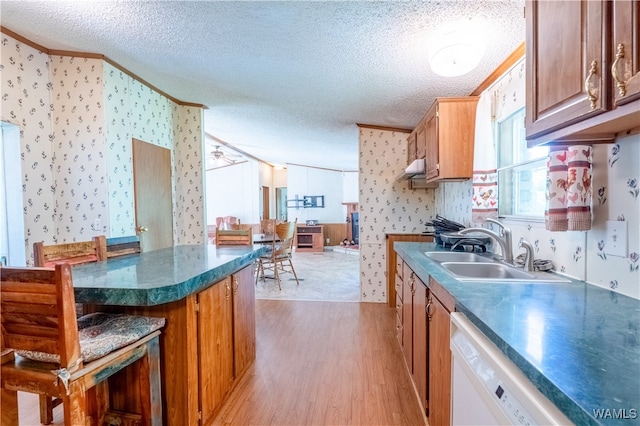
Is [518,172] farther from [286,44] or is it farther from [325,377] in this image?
[325,377]

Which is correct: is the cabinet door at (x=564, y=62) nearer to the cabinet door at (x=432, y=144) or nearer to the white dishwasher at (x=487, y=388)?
the white dishwasher at (x=487, y=388)

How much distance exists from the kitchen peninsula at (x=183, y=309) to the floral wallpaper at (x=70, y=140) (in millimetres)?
1290

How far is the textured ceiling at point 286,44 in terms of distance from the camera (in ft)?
5.55

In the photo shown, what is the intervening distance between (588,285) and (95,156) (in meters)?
3.65

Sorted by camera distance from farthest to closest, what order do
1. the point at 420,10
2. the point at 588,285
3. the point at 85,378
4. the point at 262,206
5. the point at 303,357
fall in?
1. the point at 262,206
2. the point at 303,357
3. the point at 420,10
4. the point at 588,285
5. the point at 85,378

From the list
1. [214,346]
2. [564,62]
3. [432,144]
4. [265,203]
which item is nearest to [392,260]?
[432,144]

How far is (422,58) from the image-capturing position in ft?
6.87

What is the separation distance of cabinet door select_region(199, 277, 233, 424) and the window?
6.21 ft

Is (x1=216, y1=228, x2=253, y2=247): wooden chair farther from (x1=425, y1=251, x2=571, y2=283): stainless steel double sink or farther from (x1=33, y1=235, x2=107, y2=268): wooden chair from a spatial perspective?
(x1=425, y1=251, x2=571, y2=283): stainless steel double sink

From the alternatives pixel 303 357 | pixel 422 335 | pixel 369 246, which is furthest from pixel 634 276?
pixel 369 246

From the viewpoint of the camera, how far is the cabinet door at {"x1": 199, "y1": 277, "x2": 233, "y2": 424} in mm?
1556

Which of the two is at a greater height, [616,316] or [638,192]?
[638,192]

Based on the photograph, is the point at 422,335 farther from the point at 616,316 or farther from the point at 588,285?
the point at 616,316

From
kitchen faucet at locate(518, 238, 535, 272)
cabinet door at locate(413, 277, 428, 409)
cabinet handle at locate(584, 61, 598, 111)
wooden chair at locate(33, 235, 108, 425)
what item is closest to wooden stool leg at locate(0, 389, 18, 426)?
wooden chair at locate(33, 235, 108, 425)
